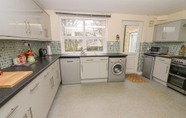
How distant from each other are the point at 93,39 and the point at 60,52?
4.14 feet

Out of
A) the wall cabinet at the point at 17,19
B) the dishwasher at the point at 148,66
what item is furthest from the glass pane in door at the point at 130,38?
the wall cabinet at the point at 17,19

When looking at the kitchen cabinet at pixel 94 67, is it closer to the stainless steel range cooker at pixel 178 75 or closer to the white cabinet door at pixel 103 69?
the white cabinet door at pixel 103 69

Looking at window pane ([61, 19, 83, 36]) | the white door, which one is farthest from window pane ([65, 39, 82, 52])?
the white door

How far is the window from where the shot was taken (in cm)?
306

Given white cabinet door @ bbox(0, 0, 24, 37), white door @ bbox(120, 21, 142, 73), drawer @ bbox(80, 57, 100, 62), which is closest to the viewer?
white cabinet door @ bbox(0, 0, 24, 37)

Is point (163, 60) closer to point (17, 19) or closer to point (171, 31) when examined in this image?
point (171, 31)

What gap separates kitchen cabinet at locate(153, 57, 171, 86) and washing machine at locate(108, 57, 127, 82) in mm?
1067

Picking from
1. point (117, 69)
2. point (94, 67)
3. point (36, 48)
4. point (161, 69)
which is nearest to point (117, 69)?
point (117, 69)

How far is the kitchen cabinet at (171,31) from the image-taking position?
8.41 feet

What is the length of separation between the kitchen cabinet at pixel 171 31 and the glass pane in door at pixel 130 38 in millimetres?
710

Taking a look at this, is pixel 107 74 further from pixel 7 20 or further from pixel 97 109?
pixel 7 20

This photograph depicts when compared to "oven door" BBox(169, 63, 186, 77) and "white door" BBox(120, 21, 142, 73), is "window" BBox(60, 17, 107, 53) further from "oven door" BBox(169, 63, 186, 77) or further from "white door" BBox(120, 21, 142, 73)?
"oven door" BBox(169, 63, 186, 77)

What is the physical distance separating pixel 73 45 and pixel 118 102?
2282 millimetres

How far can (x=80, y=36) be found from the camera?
3.15 meters
